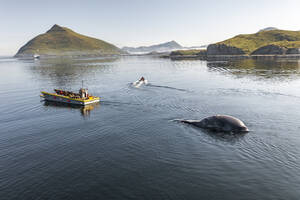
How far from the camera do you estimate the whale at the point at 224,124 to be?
2634cm

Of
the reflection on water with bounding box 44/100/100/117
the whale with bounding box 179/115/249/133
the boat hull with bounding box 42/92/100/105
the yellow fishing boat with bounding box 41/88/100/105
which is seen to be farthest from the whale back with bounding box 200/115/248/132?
the yellow fishing boat with bounding box 41/88/100/105

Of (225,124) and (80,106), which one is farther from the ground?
(80,106)

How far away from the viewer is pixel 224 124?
26828 millimetres

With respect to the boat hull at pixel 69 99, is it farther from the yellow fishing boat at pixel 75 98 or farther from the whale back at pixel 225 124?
the whale back at pixel 225 124

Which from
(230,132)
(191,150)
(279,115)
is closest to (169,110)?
(230,132)

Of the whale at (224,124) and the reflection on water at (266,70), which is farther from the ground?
the reflection on water at (266,70)

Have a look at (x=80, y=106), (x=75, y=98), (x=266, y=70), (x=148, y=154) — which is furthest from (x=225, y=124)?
(x=266, y=70)

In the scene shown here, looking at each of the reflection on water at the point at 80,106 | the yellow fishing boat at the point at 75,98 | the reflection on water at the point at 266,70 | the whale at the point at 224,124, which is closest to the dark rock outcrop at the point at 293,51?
the reflection on water at the point at 266,70

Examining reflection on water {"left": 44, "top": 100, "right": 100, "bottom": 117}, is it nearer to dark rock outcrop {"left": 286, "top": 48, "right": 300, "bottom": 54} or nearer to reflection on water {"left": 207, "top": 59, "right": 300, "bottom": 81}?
reflection on water {"left": 207, "top": 59, "right": 300, "bottom": 81}

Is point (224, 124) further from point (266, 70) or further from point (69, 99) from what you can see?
point (266, 70)

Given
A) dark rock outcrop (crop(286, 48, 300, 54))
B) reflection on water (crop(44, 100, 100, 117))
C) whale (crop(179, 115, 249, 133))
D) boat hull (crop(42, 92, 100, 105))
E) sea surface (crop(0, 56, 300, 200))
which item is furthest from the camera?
dark rock outcrop (crop(286, 48, 300, 54))

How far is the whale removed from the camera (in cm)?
2634

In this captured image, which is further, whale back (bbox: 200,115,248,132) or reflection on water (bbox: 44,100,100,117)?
reflection on water (bbox: 44,100,100,117)

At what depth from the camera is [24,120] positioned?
3494 centimetres
